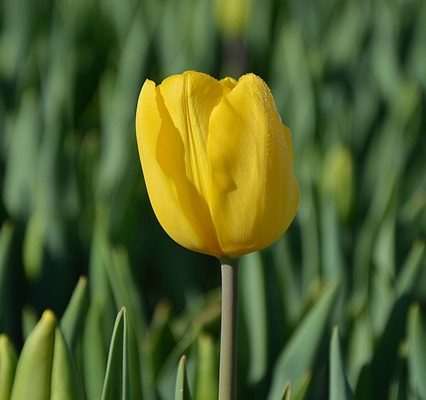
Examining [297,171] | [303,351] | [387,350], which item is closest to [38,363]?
[303,351]

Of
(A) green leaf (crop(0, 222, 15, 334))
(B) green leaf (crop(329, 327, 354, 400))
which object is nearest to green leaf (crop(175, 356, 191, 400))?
(B) green leaf (crop(329, 327, 354, 400))

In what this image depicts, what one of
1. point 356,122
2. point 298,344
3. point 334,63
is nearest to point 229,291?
point 298,344

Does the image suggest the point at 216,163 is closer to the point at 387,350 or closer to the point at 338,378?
the point at 338,378

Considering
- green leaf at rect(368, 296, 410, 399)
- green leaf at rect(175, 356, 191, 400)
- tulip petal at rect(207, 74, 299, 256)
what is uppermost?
tulip petal at rect(207, 74, 299, 256)

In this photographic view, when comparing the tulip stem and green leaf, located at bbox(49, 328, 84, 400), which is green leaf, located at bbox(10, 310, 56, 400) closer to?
green leaf, located at bbox(49, 328, 84, 400)

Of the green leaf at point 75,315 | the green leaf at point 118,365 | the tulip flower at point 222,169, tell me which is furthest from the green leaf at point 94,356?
the tulip flower at point 222,169

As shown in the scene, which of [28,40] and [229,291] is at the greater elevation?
[28,40]

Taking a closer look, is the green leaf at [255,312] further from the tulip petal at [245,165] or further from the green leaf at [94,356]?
the tulip petal at [245,165]

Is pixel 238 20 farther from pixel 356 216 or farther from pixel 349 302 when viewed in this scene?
pixel 349 302
